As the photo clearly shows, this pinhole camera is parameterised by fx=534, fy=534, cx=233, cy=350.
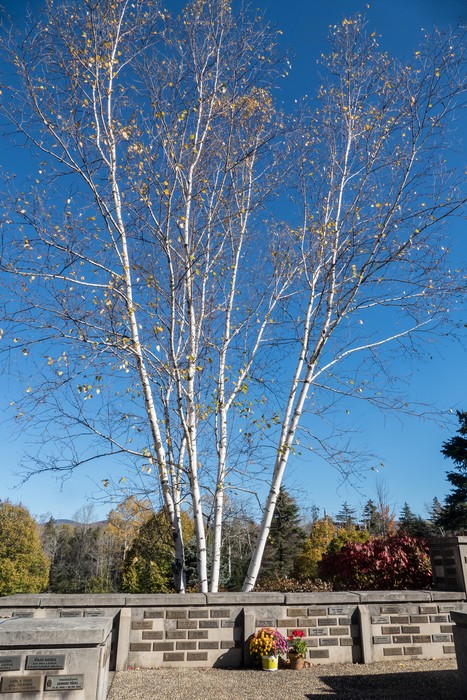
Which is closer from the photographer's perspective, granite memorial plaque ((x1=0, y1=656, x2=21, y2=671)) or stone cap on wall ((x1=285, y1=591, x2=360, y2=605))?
granite memorial plaque ((x1=0, y1=656, x2=21, y2=671))

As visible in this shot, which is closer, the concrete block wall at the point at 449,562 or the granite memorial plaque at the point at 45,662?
the granite memorial plaque at the point at 45,662

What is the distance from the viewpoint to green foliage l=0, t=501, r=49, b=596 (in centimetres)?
2794

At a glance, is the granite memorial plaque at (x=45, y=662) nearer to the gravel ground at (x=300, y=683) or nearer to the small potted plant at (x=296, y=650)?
the gravel ground at (x=300, y=683)

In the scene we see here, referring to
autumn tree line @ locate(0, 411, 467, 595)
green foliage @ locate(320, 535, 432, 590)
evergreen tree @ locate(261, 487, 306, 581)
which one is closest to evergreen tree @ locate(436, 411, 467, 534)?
autumn tree line @ locate(0, 411, 467, 595)

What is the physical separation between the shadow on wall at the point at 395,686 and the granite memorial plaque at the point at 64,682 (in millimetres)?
2261

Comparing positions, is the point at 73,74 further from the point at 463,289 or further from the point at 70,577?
the point at 70,577

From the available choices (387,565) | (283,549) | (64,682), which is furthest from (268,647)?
(283,549)

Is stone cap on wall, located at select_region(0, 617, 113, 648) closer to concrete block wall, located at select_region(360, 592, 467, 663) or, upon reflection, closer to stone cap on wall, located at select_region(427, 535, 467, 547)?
concrete block wall, located at select_region(360, 592, 467, 663)

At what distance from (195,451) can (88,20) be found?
6.43 metres

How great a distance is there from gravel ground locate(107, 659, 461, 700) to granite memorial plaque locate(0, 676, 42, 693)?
4.84 ft

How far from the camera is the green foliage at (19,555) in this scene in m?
27.9

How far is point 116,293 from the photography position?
7.52 meters

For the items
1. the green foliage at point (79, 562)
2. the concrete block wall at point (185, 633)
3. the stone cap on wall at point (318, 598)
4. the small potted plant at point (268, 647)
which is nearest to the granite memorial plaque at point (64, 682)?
the concrete block wall at point (185, 633)

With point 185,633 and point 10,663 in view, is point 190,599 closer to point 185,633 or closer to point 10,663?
point 185,633
